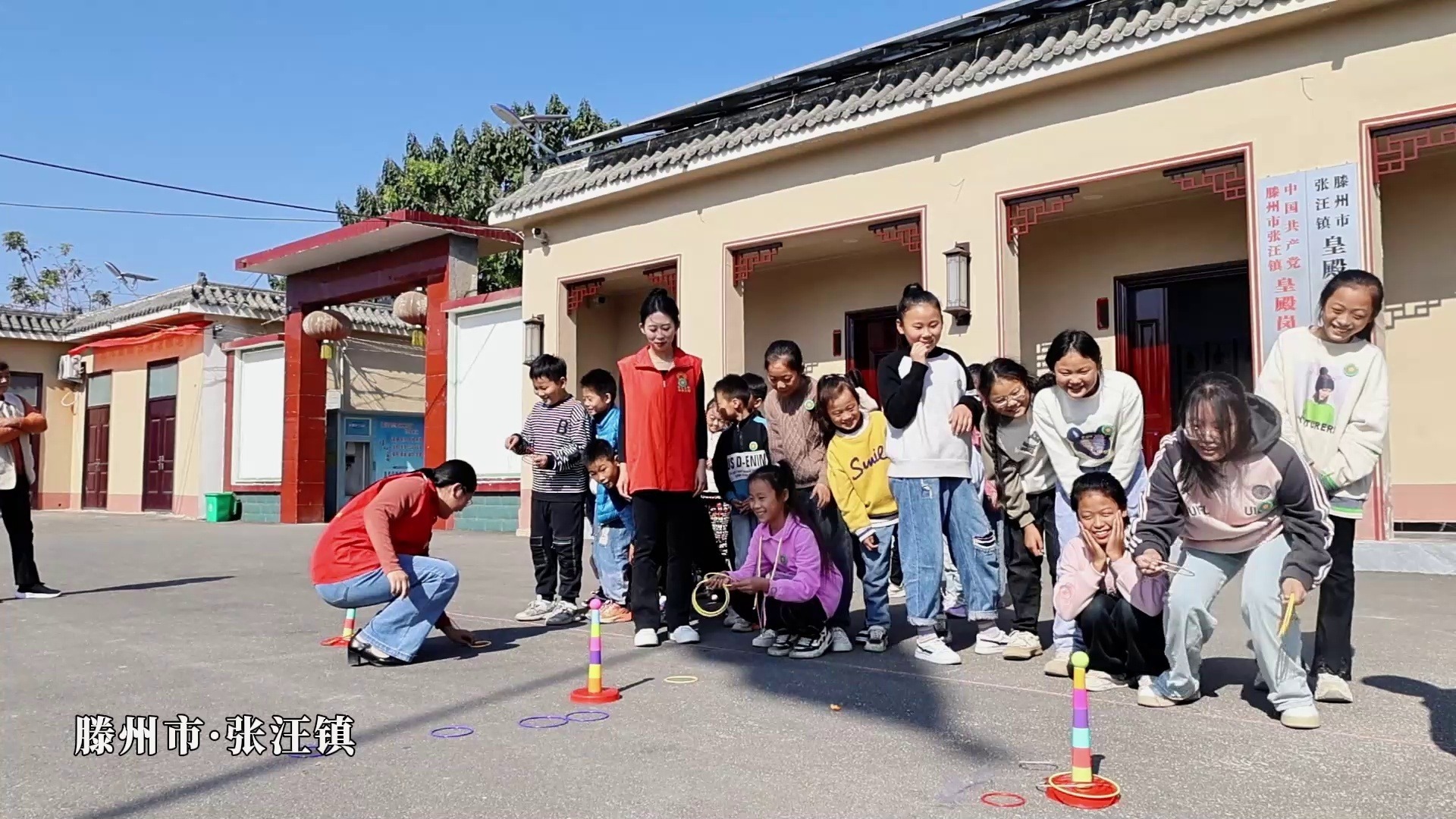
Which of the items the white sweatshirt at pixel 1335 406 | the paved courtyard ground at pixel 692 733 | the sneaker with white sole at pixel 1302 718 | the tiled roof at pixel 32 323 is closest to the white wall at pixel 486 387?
the paved courtyard ground at pixel 692 733

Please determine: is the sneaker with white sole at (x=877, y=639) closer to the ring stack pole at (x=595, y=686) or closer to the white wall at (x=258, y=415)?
the ring stack pole at (x=595, y=686)

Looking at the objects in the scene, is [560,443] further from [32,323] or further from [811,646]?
[32,323]

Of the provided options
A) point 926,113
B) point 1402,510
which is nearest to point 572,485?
point 926,113

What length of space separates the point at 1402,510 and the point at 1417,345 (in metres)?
1.50

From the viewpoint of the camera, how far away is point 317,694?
4.41 m

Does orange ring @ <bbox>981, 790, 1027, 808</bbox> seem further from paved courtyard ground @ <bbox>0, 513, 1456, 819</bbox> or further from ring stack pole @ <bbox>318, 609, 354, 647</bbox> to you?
ring stack pole @ <bbox>318, 609, 354, 647</bbox>

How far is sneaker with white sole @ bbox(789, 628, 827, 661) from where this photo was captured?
201 inches

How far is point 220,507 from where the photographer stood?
20234mm

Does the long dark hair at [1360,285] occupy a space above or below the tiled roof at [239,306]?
below

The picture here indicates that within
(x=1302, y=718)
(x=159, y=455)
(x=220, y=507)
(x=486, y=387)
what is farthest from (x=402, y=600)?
(x=159, y=455)

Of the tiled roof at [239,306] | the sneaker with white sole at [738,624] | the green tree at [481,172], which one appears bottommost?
the sneaker with white sole at [738,624]

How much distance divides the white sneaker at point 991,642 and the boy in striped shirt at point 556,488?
2.50 meters

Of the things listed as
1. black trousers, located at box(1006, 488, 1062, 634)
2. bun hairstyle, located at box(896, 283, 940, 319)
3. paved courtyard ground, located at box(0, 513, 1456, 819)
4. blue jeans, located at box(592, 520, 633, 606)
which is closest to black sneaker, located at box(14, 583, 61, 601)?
paved courtyard ground, located at box(0, 513, 1456, 819)

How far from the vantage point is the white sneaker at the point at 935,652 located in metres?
4.87
